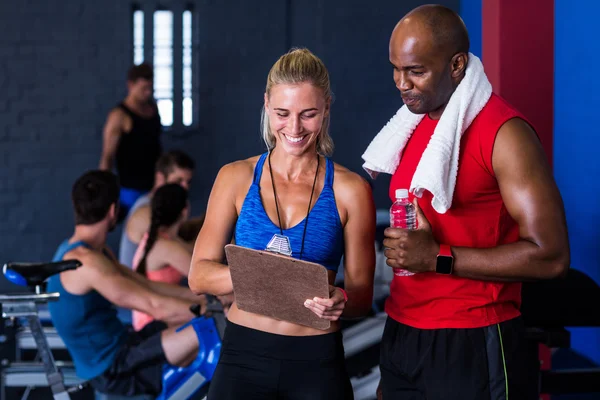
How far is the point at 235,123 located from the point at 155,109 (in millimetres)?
790

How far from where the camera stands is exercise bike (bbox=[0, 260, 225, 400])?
2652 millimetres

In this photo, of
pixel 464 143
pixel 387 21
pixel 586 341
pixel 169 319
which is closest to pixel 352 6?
pixel 387 21

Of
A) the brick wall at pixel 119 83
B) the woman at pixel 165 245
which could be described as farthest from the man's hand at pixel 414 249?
the brick wall at pixel 119 83

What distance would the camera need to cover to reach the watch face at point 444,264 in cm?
163

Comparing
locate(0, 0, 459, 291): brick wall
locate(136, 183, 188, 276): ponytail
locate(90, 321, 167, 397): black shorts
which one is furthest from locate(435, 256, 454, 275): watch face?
locate(0, 0, 459, 291): brick wall

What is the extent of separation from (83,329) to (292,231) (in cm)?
155

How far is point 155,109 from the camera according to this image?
5.54 metres

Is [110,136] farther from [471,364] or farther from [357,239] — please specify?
[471,364]

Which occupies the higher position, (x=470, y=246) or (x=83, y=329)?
(x=470, y=246)

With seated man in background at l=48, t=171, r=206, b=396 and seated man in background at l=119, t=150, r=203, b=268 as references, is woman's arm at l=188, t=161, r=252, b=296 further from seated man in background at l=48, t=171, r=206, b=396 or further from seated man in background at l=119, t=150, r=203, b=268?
seated man in background at l=119, t=150, r=203, b=268

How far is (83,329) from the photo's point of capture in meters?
3.06

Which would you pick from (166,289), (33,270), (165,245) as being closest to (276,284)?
(33,270)

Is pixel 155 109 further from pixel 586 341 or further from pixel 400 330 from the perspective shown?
pixel 400 330

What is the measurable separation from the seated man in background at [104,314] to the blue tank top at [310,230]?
122cm
